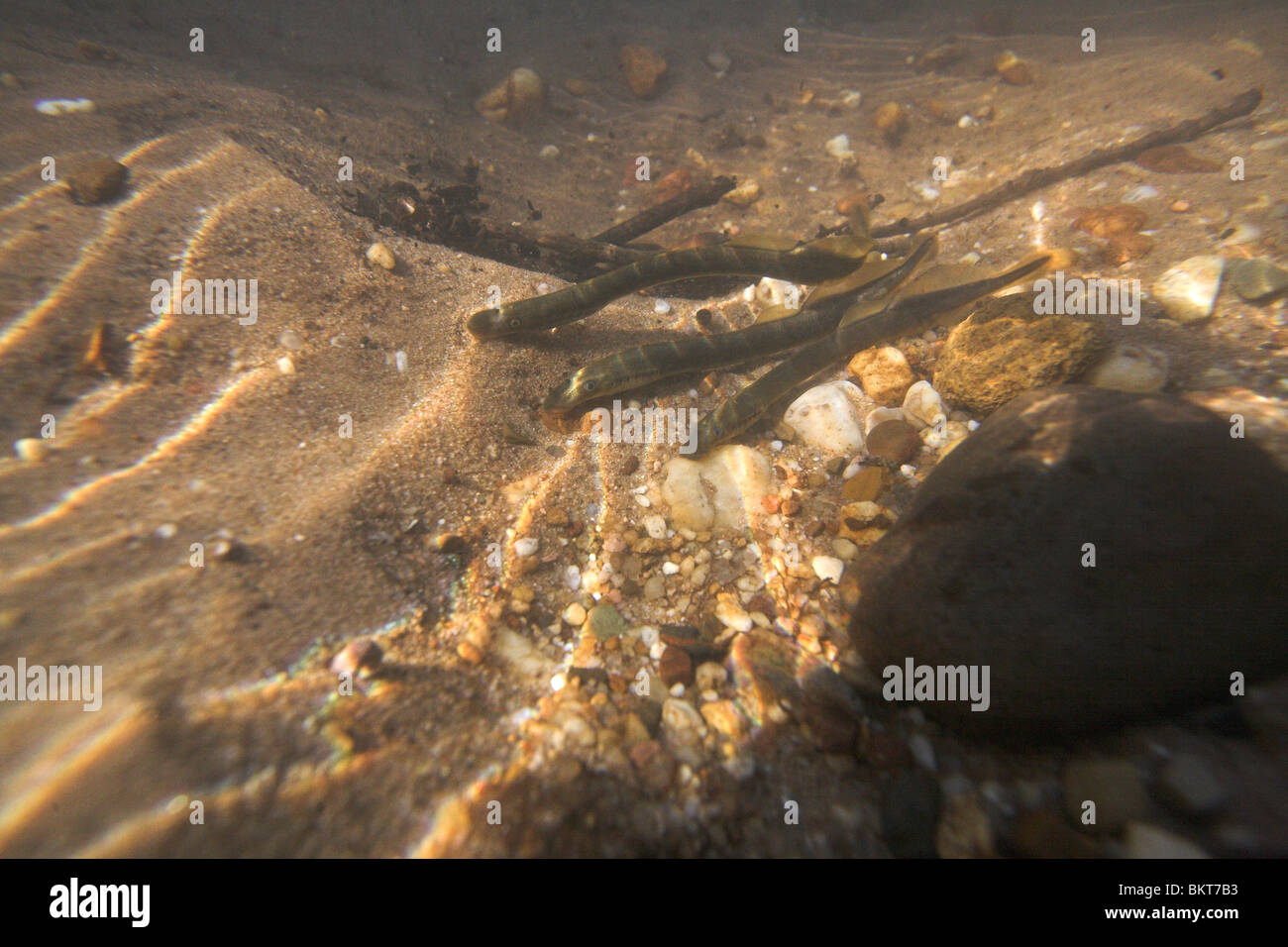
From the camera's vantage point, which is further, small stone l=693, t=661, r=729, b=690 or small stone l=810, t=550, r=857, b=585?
small stone l=810, t=550, r=857, b=585

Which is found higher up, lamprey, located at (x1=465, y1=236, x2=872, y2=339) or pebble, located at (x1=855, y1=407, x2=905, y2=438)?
lamprey, located at (x1=465, y1=236, x2=872, y2=339)

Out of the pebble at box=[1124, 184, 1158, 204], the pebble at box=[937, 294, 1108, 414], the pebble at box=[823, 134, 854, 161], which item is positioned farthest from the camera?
the pebble at box=[823, 134, 854, 161]

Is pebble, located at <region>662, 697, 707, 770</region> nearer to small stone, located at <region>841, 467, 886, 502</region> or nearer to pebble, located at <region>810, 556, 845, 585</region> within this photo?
pebble, located at <region>810, 556, 845, 585</region>

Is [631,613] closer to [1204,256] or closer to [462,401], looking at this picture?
[462,401]

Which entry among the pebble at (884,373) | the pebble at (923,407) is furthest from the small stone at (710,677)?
the pebble at (884,373)

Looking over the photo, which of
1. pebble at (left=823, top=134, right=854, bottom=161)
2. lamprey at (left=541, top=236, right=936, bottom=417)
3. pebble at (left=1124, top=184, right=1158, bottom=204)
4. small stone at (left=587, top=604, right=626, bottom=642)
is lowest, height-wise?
small stone at (left=587, top=604, right=626, bottom=642)

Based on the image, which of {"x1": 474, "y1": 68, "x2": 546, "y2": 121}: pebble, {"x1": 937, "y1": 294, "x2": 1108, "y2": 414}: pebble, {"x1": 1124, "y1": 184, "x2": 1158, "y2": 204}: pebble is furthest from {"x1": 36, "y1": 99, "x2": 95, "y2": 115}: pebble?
{"x1": 1124, "y1": 184, "x2": 1158, "y2": 204}: pebble

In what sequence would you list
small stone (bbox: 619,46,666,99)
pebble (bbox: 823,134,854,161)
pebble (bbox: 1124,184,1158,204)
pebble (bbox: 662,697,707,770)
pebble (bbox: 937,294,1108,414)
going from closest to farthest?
pebble (bbox: 662,697,707,770)
pebble (bbox: 937,294,1108,414)
pebble (bbox: 1124,184,1158,204)
pebble (bbox: 823,134,854,161)
small stone (bbox: 619,46,666,99)

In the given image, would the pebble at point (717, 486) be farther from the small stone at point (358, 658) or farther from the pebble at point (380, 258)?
the pebble at point (380, 258)

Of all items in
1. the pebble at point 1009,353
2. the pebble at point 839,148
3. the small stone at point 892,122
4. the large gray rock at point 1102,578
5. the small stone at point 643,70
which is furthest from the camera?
the small stone at point 643,70
